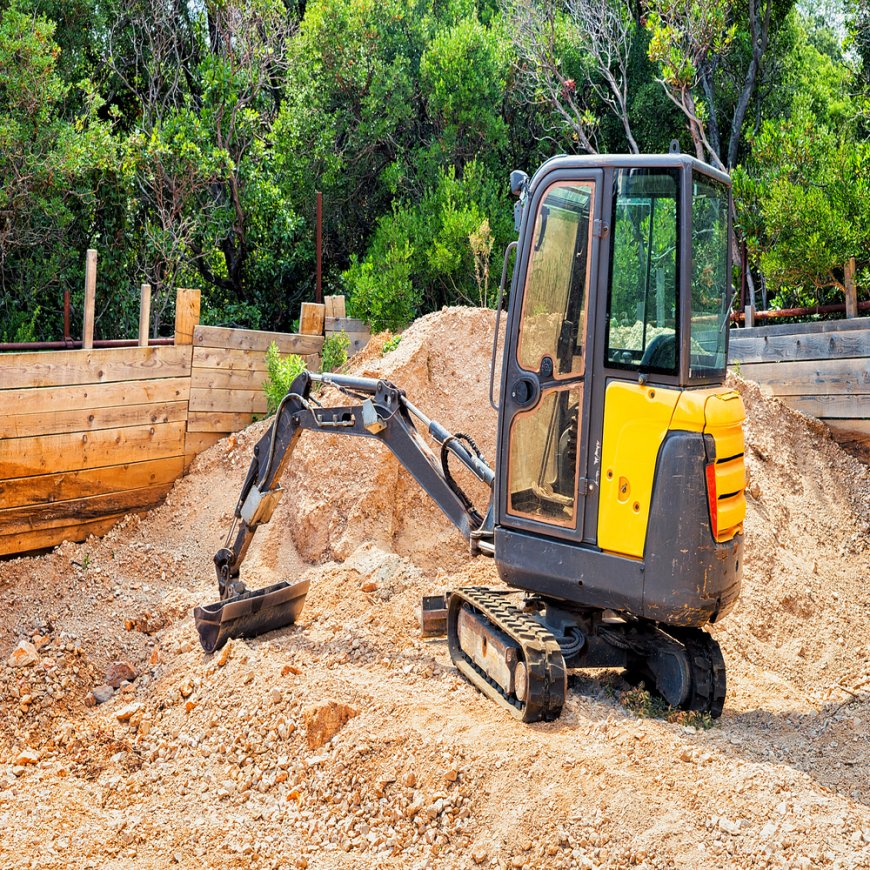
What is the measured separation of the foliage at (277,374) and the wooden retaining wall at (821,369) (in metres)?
4.60

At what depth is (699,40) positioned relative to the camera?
11.6 metres

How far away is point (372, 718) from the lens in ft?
16.0

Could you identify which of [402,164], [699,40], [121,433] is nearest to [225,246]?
[402,164]

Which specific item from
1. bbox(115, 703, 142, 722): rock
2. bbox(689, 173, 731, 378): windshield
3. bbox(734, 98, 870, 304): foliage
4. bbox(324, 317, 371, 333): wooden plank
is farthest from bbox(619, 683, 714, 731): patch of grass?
bbox(734, 98, 870, 304): foliage

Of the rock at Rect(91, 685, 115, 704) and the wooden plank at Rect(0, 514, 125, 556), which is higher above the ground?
the wooden plank at Rect(0, 514, 125, 556)

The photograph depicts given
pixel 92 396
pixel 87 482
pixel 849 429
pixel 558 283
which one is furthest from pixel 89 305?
pixel 849 429

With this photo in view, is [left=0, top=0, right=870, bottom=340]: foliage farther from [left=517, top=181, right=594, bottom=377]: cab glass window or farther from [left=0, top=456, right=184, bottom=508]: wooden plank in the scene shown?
[left=517, top=181, right=594, bottom=377]: cab glass window

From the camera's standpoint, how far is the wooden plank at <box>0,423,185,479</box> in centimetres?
759

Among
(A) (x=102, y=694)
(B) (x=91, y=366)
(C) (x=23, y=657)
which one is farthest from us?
(B) (x=91, y=366)

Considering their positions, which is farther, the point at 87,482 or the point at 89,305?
the point at 89,305

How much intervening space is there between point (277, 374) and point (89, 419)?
6.03 ft

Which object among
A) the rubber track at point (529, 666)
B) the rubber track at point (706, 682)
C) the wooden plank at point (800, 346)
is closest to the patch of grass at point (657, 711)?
the rubber track at point (706, 682)

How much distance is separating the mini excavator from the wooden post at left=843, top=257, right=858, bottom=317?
17.9 ft

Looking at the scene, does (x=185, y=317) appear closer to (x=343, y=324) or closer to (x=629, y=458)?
(x=343, y=324)
